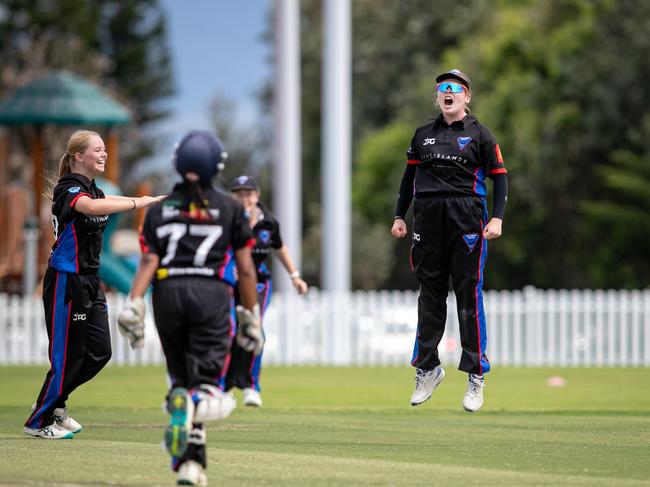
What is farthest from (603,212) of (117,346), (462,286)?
(462,286)

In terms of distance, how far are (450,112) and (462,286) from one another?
125 centimetres

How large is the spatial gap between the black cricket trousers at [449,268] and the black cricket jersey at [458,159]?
85 mm

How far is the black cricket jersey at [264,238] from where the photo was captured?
1338cm

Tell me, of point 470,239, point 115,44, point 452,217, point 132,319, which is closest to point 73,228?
point 132,319

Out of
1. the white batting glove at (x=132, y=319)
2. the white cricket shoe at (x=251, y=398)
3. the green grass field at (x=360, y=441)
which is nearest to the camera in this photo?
the white batting glove at (x=132, y=319)

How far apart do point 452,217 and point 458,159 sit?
41cm

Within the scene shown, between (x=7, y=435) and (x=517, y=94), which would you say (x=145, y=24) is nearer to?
(x=517, y=94)

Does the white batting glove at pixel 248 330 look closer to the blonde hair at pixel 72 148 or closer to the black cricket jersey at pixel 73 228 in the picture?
the black cricket jersey at pixel 73 228

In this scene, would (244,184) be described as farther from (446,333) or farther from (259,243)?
(446,333)

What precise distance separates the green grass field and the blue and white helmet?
1.63m

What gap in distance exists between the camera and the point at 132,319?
7660 millimetres

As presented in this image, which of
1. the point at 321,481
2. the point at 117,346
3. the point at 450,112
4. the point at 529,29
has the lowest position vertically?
the point at 117,346

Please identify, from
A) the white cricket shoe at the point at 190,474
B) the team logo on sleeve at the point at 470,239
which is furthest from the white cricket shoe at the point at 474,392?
the white cricket shoe at the point at 190,474

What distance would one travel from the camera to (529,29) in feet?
136
